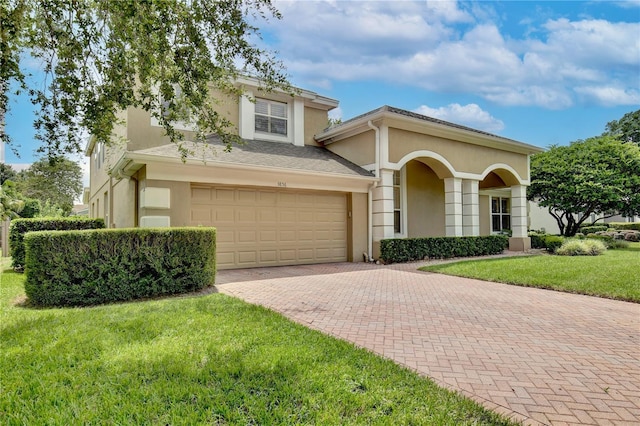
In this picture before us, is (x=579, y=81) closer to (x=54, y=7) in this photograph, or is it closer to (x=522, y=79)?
(x=522, y=79)

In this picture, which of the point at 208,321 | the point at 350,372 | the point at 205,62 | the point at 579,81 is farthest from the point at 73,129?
the point at 579,81

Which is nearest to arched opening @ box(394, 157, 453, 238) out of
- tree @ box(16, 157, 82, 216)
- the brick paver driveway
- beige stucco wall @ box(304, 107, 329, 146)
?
beige stucco wall @ box(304, 107, 329, 146)

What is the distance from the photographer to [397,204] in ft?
48.8

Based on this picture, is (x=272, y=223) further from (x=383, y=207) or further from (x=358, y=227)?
(x=383, y=207)

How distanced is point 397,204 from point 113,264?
36.4 ft

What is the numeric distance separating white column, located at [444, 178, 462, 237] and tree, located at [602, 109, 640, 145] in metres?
38.9

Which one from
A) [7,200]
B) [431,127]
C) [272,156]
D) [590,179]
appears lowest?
[7,200]

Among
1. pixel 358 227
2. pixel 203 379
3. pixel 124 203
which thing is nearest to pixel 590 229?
pixel 358 227

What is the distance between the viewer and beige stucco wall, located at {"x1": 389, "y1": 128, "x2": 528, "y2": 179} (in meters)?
12.9

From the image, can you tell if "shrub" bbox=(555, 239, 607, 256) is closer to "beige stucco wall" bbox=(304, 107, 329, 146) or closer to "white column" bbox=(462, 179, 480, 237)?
"white column" bbox=(462, 179, 480, 237)

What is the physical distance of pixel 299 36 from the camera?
24.2ft

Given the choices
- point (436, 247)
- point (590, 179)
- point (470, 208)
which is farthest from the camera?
point (590, 179)

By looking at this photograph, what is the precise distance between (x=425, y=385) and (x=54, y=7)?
7.22 metres

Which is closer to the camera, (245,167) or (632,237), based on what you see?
(245,167)
